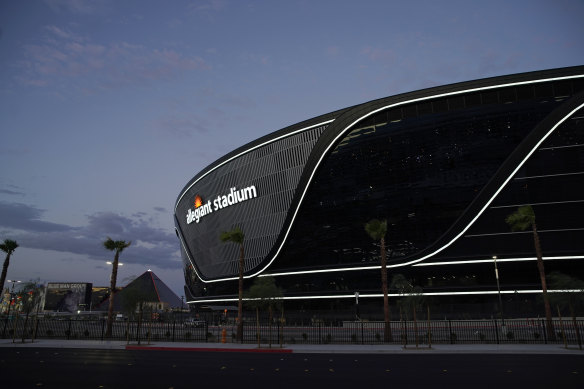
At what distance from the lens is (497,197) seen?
176ft

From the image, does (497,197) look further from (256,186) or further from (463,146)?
(256,186)

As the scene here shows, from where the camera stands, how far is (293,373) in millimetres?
15312

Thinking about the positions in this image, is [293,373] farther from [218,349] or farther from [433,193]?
[433,193]

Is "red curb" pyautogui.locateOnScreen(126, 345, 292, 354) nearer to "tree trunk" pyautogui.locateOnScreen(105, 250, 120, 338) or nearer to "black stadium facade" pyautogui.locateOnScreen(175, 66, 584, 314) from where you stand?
"tree trunk" pyautogui.locateOnScreen(105, 250, 120, 338)

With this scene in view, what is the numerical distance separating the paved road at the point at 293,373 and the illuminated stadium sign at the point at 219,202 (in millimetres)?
52443

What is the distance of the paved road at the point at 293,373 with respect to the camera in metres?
12.5

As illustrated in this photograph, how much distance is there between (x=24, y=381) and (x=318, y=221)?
5231 cm

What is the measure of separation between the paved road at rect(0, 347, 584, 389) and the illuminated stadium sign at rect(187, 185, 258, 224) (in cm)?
5244

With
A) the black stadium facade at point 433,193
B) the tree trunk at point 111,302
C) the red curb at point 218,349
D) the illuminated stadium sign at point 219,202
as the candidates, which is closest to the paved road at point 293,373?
the red curb at point 218,349

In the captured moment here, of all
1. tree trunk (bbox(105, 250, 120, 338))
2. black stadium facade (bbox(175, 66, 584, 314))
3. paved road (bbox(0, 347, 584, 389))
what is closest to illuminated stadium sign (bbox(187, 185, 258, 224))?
black stadium facade (bbox(175, 66, 584, 314))

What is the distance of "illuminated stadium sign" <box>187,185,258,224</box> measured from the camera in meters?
72.1

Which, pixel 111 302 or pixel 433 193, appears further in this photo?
pixel 433 193

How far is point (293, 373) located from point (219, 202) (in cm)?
6462

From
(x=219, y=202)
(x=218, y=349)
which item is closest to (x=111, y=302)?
(x=218, y=349)
